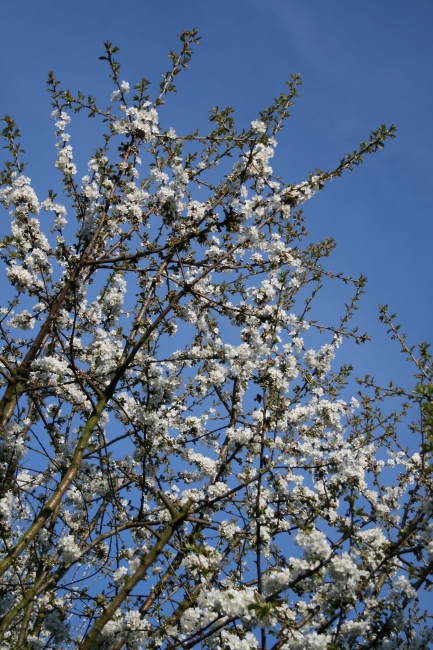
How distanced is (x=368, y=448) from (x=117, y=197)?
498 centimetres

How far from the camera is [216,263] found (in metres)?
5.41

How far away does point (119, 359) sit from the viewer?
6.06m

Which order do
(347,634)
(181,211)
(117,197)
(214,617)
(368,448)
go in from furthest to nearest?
(368,448), (117,197), (181,211), (347,634), (214,617)

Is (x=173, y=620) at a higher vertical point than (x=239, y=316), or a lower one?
lower

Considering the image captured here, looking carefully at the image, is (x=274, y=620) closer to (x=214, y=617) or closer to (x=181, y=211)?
(x=214, y=617)

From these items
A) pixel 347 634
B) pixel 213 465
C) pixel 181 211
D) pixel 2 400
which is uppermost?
pixel 181 211

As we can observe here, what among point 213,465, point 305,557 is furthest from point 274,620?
point 213,465

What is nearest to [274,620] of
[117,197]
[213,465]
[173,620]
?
[173,620]

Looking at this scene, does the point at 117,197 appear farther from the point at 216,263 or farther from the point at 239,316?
the point at 239,316

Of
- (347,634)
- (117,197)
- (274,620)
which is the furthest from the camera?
(117,197)

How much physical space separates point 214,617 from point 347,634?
1200mm

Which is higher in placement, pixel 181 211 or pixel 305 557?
pixel 181 211

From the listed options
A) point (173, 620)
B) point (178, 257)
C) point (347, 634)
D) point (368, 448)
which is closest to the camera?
point (347, 634)

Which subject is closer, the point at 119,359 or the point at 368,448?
the point at 119,359
